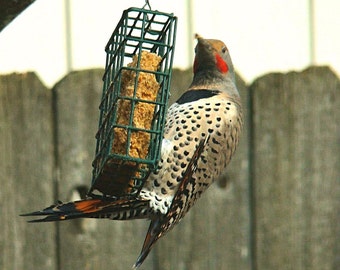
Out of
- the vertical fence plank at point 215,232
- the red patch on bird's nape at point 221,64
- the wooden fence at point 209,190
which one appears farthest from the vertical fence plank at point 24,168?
the red patch on bird's nape at point 221,64

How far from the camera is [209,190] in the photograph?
5727 millimetres

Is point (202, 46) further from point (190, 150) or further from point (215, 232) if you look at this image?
point (215, 232)

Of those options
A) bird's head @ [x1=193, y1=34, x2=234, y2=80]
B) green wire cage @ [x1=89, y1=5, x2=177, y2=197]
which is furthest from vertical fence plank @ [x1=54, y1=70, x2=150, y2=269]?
green wire cage @ [x1=89, y1=5, x2=177, y2=197]

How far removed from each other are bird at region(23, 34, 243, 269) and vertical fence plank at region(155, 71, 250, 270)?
28 cm

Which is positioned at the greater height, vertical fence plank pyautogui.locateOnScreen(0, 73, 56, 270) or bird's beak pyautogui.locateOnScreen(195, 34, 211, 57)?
bird's beak pyautogui.locateOnScreen(195, 34, 211, 57)

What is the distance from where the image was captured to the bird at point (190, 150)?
16.3 ft

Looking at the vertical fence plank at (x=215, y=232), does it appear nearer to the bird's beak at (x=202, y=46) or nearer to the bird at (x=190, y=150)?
the bird at (x=190, y=150)

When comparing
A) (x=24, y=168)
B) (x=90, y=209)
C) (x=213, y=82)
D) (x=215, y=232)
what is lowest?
(x=215, y=232)

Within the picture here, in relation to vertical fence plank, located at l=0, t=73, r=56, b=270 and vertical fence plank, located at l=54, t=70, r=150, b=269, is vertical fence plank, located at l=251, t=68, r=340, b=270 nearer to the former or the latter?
vertical fence plank, located at l=54, t=70, r=150, b=269

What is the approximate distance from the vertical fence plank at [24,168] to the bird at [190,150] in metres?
0.60

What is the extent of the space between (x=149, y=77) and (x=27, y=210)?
1.05 meters

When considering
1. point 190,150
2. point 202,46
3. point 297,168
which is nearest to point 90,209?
point 190,150

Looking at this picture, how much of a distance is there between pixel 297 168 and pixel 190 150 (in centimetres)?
78

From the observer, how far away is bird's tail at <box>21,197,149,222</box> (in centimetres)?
466
